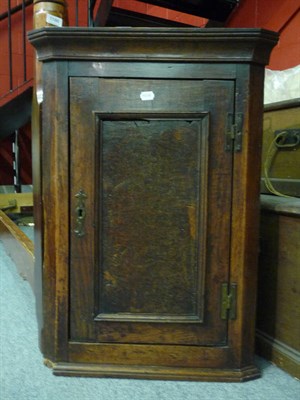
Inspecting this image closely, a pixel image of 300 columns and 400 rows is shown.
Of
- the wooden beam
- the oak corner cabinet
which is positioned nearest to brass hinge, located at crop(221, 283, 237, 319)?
the oak corner cabinet

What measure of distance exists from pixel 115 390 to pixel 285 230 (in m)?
0.67

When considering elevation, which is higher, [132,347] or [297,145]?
[297,145]

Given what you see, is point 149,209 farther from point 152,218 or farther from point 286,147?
point 286,147

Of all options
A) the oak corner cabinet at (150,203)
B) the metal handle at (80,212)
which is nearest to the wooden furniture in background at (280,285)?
the oak corner cabinet at (150,203)

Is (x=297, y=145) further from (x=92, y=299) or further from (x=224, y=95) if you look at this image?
(x=92, y=299)

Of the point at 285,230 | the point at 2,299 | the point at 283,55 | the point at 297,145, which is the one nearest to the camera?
the point at 285,230

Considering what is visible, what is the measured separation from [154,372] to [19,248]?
1105 millimetres

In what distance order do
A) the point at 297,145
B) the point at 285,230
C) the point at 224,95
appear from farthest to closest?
the point at 297,145 < the point at 285,230 < the point at 224,95

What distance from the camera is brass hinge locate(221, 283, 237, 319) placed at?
1.13 m

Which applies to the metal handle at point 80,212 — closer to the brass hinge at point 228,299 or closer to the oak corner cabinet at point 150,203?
the oak corner cabinet at point 150,203

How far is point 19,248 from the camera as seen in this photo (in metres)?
2.00

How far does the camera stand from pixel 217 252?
113cm

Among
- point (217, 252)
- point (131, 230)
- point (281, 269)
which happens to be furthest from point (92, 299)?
point (281, 269)

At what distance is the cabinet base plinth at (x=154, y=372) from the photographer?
114 cm
